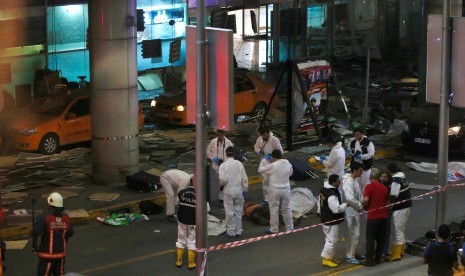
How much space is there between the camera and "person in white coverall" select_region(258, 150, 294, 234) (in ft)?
58.1

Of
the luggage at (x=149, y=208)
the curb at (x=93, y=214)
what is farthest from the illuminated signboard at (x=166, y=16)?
the luggage at (x=149, y=208)

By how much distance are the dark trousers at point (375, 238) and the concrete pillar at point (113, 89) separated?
741 cm

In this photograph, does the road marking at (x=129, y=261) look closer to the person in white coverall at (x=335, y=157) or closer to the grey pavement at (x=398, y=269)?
the grey pavement at (x=398, y=269)

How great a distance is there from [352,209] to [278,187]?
1.71m

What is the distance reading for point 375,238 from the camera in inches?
645

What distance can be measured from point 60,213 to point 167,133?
45.1 feet

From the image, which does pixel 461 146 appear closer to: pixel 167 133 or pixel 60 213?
pixel 167 133

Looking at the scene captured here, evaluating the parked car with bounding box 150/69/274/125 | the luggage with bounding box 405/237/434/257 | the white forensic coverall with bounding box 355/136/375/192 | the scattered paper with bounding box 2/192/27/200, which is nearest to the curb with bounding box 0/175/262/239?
the scattered paper with bounding box 2/192/27/200

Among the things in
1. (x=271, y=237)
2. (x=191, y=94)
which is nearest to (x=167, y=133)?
(x=271, y=237)

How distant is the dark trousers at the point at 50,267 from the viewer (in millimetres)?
14359

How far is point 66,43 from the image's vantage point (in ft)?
107

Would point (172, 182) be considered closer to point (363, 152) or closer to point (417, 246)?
point (363, 152)

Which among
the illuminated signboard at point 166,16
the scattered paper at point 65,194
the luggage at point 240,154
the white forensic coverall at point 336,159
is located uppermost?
the illuminated signboard at point 166,16

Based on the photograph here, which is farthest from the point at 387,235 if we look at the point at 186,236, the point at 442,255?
the point at 442,255
